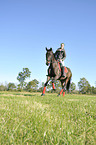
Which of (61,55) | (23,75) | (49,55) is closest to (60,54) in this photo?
(61,55)

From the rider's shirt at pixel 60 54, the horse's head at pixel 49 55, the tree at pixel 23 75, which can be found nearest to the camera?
the horse's head at pixel 49 55

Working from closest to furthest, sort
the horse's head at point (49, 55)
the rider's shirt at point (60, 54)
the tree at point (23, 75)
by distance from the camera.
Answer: the horse's head at point (49, 55) → the rider's shirt at point (60, 54) → the tree at point (23, 75)

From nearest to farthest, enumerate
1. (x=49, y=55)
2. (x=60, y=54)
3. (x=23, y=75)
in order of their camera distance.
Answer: (x=49, y=55) → (x=60, y=54) → (x=23, y=75)

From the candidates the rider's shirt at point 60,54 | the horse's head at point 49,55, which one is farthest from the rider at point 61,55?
the horse's head at point 49,55

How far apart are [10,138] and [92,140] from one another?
1258 millimetres

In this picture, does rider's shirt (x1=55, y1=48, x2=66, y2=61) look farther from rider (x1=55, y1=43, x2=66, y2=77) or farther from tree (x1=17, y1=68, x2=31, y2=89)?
tree (x1=17, y1=68, x2=31, y2=89)

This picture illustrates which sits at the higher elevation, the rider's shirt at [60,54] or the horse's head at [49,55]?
the rider's shirt at [60,54]

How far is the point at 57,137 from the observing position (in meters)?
2.08

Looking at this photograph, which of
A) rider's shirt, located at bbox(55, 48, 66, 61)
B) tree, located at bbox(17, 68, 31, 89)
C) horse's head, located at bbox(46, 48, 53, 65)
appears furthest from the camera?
tree, located at bbox(17, 68, 31, 89)

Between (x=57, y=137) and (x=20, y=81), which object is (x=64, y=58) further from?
(x=20, y=81)

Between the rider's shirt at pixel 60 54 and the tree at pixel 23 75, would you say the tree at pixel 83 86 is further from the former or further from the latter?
the rider's shirt at pixel 60 54

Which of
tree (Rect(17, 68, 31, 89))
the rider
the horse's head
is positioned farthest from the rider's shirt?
tree (Rect(17, 68, 31, 89))

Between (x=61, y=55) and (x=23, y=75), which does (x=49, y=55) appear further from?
(x=23, y=75)

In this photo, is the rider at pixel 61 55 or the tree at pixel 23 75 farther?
the tree at pixel 23 75
